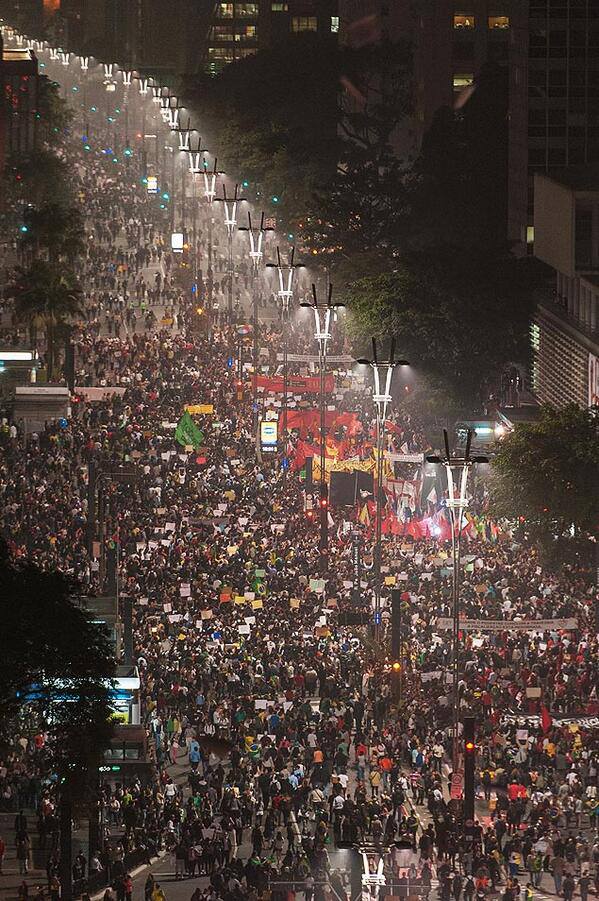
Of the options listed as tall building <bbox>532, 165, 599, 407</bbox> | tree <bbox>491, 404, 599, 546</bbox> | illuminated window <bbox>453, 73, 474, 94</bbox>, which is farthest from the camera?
illuminated window <bbox>453, 73, 474, 94</bbox>

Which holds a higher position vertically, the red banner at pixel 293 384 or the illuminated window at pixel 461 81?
the illuminated window at pixel 461 81

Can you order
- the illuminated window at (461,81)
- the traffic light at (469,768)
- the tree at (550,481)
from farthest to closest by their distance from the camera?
1. the illuminated window at (461,81)
2. the tree at (550,481)
3. the traffic light at (469,768)

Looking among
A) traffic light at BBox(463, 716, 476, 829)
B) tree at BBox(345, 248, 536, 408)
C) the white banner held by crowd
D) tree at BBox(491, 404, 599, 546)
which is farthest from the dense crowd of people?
tree at BBox(345, 248, 536, 408)

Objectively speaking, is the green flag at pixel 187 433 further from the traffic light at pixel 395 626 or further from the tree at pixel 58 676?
the tree at pixel 58 676

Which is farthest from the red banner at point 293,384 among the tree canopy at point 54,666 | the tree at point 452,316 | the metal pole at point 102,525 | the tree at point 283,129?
the tree canopy at point 54,666

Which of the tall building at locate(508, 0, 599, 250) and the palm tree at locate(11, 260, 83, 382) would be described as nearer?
the palm tree at locate(11, 260, 83, 382)

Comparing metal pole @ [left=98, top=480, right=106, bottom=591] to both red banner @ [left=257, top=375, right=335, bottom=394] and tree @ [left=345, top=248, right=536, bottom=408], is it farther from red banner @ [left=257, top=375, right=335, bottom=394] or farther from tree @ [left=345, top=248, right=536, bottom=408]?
tree @ [left=345, top=248, right=536, bottom=408]

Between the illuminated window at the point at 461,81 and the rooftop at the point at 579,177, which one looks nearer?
the rooftop at the point at 579,177
